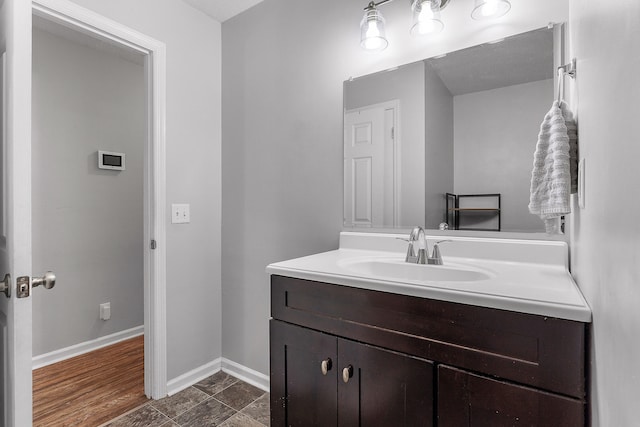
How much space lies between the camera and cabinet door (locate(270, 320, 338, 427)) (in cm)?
116

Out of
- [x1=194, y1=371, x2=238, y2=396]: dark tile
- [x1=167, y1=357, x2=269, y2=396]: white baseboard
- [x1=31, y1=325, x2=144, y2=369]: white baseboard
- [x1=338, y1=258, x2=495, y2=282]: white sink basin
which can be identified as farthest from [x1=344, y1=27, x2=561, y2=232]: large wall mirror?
[x1=31, y1=325, x2=144, y2=369]: white baseboard

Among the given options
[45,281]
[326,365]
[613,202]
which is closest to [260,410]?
[326,365]

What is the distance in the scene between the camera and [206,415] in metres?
1.75

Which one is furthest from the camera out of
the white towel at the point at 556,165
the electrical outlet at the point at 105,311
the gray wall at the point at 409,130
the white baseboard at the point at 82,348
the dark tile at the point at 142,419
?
the electrical outlet at the point at 105,311

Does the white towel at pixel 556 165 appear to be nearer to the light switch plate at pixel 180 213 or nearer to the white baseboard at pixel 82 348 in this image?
the light switch plate at pixel 180 213

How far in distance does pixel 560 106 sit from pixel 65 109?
2.99 meters

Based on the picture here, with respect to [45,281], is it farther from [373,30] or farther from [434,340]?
[373,30]

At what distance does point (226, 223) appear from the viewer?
225cm

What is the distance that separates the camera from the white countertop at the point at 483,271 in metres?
0.83

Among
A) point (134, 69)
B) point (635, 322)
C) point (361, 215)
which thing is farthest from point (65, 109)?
point (635, 322)

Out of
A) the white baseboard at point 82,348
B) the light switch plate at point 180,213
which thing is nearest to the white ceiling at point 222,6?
the light switch plate at point 180,213

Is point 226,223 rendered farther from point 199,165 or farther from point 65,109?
point 65,109

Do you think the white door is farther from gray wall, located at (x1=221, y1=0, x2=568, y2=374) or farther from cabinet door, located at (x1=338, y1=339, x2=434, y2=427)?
gray wall, located at (x1=221, y1=0, x2=568, y2=374)

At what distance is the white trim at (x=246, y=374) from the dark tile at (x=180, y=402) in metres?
0.25
